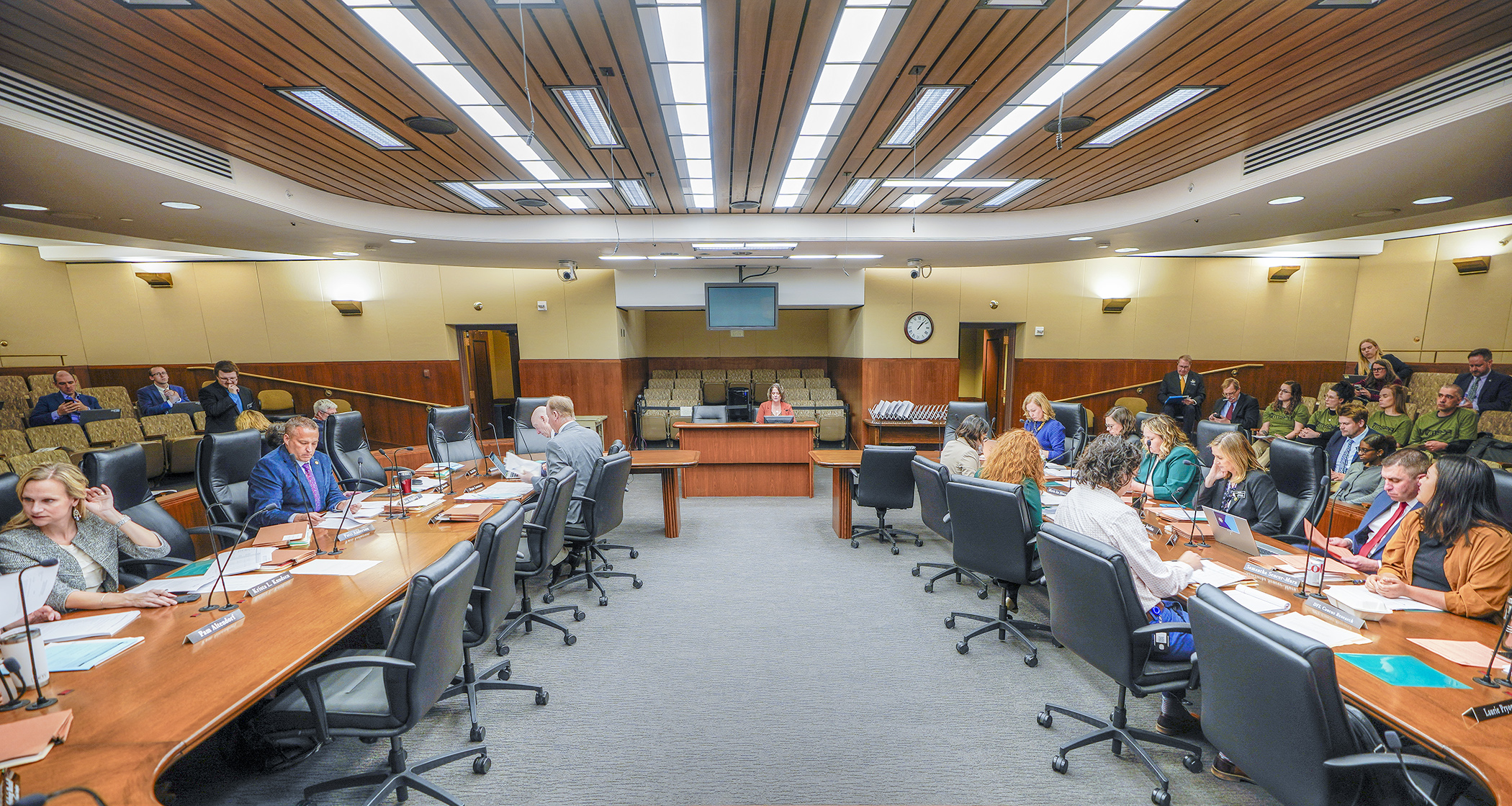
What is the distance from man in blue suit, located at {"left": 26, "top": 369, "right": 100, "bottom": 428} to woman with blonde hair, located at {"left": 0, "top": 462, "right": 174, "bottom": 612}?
6.17 meters

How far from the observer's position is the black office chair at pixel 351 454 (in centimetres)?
474

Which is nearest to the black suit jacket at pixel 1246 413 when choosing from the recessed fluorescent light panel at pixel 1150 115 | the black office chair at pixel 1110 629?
the recessed fluorescent light panel at pixel 1150 115

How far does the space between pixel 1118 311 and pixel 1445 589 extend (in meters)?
8.34

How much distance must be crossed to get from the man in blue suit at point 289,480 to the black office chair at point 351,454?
123cm

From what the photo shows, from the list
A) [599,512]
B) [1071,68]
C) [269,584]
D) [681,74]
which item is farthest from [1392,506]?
[269,584]

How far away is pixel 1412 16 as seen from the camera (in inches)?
95.7

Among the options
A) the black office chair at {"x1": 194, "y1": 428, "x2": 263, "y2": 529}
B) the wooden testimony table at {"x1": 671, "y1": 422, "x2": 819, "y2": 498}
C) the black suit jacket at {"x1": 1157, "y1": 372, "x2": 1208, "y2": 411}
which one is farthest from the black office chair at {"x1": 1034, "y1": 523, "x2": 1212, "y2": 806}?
the black suit jacket at {"x1": 1157, "y1": 372, "x2": 1208, "y2": 411}

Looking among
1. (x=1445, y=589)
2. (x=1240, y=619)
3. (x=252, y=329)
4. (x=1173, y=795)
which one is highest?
(x=252, y=329)

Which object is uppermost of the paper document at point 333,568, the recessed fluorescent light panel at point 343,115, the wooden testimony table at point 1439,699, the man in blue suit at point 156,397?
the recessed fluorescent light panel at point 343,115

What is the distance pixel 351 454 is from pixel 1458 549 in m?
7.08

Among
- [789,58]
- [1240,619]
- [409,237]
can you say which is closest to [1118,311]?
[789,58]

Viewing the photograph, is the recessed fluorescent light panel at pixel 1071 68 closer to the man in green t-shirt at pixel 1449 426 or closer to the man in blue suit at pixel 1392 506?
the man in blue suit at pixel 1392 506

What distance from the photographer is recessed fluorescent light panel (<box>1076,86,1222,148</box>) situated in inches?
126

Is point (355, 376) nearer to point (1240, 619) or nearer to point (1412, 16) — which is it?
point (1240, 619)
